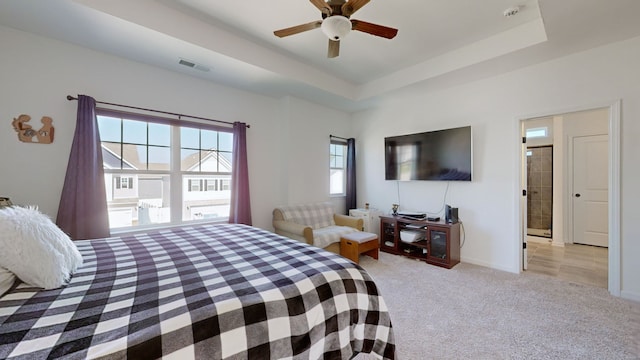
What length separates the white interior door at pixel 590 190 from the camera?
4.21 m

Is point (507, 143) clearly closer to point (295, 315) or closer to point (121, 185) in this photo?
point (295, 315)

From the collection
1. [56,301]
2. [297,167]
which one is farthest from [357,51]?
[56,301]

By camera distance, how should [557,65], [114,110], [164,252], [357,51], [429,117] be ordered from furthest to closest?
[429,117], [357,51], [557,65], [114,110], [164,252]

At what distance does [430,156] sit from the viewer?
3891 mm

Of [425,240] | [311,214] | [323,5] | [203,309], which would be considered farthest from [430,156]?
[203,309]

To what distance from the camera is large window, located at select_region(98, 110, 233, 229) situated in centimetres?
288

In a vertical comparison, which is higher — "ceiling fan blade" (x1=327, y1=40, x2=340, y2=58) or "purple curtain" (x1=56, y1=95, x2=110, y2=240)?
"ceiling fan blade" (x1=327, y1=40, x2=340, y2=58)

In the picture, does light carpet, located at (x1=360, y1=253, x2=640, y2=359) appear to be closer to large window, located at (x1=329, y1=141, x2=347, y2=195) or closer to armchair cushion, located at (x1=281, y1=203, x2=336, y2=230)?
armchair cushion, located at (x1=281, y1=203, x2=336, y2=230)

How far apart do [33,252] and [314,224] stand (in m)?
3.13

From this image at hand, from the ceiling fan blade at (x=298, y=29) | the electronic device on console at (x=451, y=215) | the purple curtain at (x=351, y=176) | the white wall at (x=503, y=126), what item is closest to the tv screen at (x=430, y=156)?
the white wall at (x=503, y=126)

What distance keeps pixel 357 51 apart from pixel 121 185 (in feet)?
10.8

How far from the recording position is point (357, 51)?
3.19 m

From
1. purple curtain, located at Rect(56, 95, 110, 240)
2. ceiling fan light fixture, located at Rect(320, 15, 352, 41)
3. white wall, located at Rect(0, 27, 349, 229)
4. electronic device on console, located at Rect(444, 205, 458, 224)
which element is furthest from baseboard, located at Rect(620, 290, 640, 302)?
purple curtain, located at Rect(56, 95, 110, 240)

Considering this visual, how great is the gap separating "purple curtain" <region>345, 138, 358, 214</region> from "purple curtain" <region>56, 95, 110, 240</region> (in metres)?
3.67
